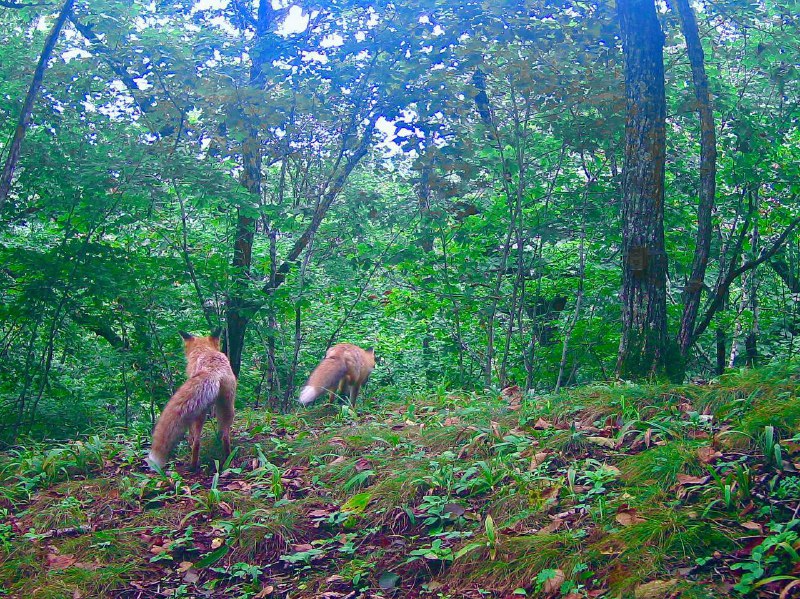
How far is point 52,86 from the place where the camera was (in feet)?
32.7

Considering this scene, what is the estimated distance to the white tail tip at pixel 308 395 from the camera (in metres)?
8.74

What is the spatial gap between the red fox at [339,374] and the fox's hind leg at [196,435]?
2.22 meters

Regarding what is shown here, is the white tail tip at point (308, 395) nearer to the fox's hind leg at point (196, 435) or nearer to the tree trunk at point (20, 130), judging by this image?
the fox's hind leg at point (196, 435)

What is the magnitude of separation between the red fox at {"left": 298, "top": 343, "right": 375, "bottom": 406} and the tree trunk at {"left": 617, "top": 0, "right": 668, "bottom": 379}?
12.6 feet

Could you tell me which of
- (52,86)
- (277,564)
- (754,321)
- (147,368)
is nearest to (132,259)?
(147,368)

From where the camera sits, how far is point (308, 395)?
8.78m

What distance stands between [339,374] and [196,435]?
316 centimetres

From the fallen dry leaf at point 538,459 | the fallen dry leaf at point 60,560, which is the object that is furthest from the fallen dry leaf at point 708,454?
the fallen dry leaf at point 60,560

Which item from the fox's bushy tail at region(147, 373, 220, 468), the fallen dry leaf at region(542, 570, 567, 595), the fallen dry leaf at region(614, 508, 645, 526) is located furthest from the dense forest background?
the fallen dry leaf at region(542, 570, 567, 595)

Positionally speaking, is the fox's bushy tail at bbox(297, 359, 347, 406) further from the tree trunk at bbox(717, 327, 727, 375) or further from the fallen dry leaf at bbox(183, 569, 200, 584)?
the tree trunk at bbox(717, 327, 727, 375)

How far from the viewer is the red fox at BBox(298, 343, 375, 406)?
8.95m

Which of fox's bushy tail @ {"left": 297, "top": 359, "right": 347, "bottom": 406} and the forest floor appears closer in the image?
the forest floor

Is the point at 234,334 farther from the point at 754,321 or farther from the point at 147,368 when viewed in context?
the point at 754,321

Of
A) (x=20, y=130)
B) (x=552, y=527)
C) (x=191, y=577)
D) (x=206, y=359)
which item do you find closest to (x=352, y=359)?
(x=206, y=359)
